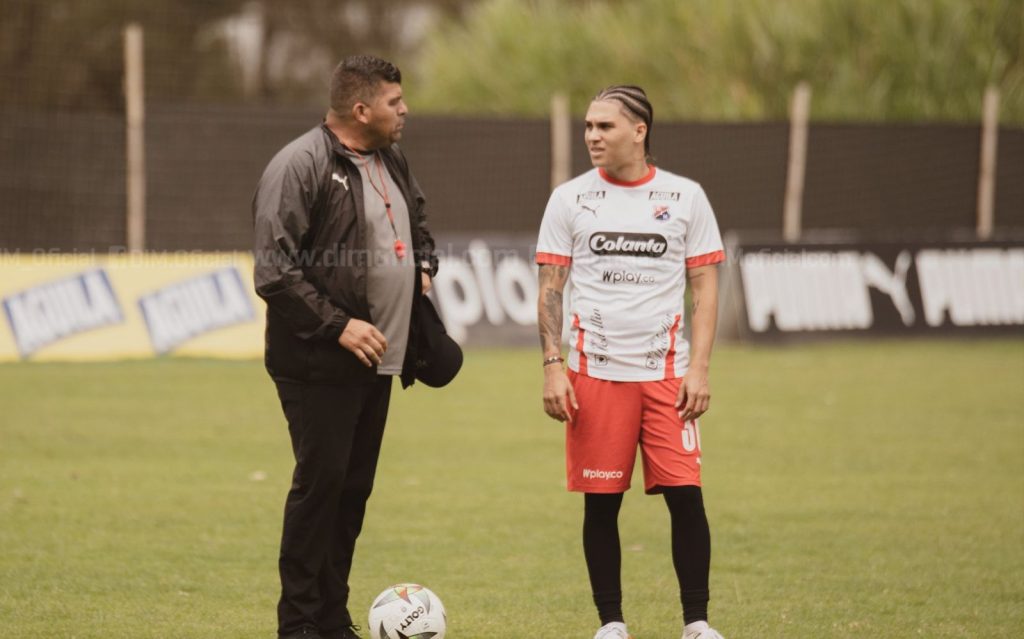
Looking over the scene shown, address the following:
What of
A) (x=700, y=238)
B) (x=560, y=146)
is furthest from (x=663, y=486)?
A: (x=560, y=146)

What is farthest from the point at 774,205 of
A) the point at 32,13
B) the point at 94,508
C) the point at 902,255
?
the point at 32,13

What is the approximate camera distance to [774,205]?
18.7 metres

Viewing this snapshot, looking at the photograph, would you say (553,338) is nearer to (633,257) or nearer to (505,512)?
(633,257)

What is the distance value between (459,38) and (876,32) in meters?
8.44

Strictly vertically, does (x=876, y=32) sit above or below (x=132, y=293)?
above

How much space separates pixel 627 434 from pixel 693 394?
0.94ft

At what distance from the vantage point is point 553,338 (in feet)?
18.3

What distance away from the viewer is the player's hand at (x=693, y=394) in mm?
5352

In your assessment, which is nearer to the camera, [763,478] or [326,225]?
[326,225]

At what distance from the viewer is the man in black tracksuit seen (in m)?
5.14

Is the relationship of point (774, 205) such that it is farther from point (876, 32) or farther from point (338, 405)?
point (338, 405)

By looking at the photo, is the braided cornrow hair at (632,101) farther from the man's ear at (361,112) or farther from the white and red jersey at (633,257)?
the man's ear at (361,112)

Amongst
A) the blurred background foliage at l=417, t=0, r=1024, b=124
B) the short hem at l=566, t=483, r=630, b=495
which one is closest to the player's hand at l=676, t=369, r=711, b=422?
the short hem at l=566, t=483, r=630, b=495

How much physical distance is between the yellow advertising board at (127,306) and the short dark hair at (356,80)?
9.44 m
